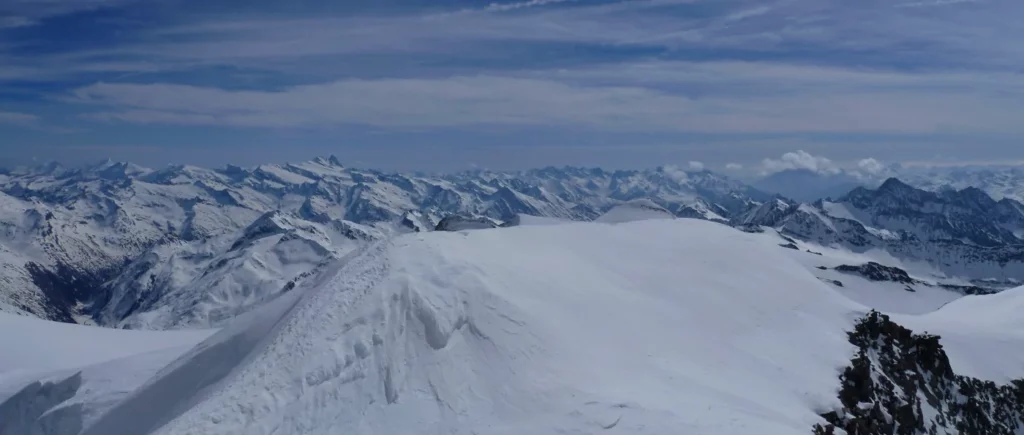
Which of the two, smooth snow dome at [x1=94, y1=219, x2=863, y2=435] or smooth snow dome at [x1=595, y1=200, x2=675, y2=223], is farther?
smooth snow dome at [x1=595, y1=200, x2=675, y2=223]

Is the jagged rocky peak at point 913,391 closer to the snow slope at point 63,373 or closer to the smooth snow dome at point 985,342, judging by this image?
the smooth snow dome at point 985,342

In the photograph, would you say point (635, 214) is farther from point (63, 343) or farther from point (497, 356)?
point (63, 343)

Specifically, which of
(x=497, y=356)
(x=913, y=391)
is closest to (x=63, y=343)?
(x=497, y=356)

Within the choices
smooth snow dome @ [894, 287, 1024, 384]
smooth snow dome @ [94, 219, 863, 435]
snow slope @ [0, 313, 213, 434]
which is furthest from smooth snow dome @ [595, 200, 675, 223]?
snow slope @ [0, 313, 213, 434]

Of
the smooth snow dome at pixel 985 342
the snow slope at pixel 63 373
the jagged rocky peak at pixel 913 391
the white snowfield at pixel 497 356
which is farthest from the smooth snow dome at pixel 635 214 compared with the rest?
the snow slope at pixel 63 373

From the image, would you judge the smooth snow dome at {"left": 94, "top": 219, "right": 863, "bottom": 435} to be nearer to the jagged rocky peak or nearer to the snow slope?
the jagged rocky peak

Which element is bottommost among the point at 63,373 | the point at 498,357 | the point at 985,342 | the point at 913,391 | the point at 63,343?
the point at 985,342

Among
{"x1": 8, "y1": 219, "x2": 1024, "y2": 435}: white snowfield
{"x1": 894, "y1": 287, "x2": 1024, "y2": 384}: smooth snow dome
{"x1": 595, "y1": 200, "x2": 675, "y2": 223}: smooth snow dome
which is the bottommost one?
{"x1": 894, "y1": 287, "x2": 1024, "y2": 384}: smooth snow dome
